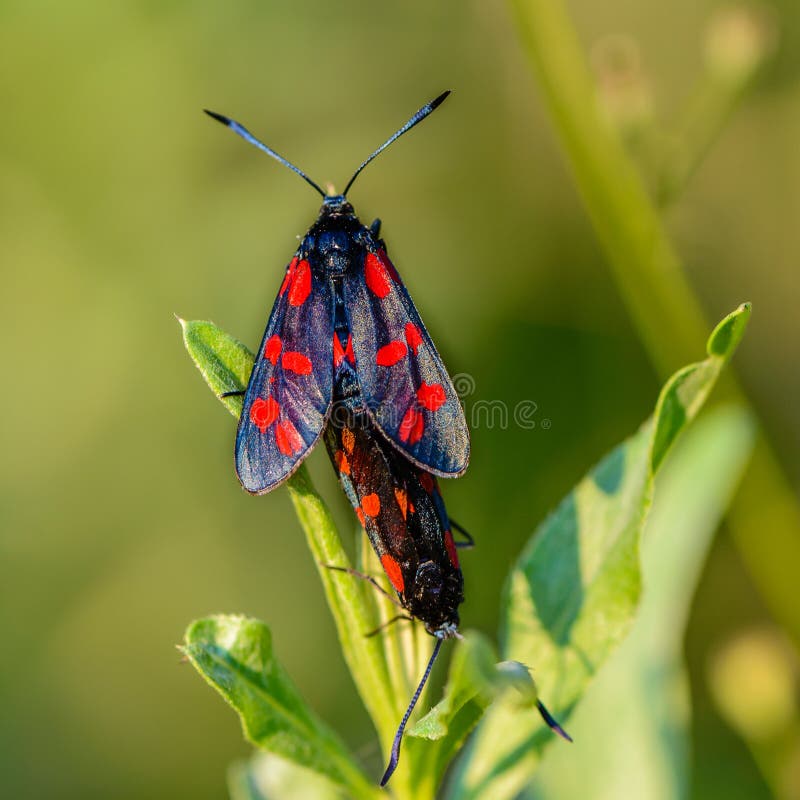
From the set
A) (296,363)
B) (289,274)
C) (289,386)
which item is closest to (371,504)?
(289,386)

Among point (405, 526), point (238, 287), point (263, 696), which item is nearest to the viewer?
point (263, 696)

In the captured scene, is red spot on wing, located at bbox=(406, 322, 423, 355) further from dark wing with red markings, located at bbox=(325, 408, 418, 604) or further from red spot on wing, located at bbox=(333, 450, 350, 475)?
red spot on wing, located at bbox=(333, 450, 350, 475)

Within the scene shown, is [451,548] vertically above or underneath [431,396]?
underneath

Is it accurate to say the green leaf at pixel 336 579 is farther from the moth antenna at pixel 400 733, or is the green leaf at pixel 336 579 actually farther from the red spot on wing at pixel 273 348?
the red spot on wing at pixel 273 348

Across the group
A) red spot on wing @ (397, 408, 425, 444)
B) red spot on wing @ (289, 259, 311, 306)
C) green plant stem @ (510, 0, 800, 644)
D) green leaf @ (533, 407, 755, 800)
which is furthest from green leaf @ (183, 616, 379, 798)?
green plant stem @ (510, 0, 800, 644)

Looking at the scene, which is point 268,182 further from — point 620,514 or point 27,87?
point 620,514

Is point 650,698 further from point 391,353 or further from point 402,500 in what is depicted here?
point 391,353
